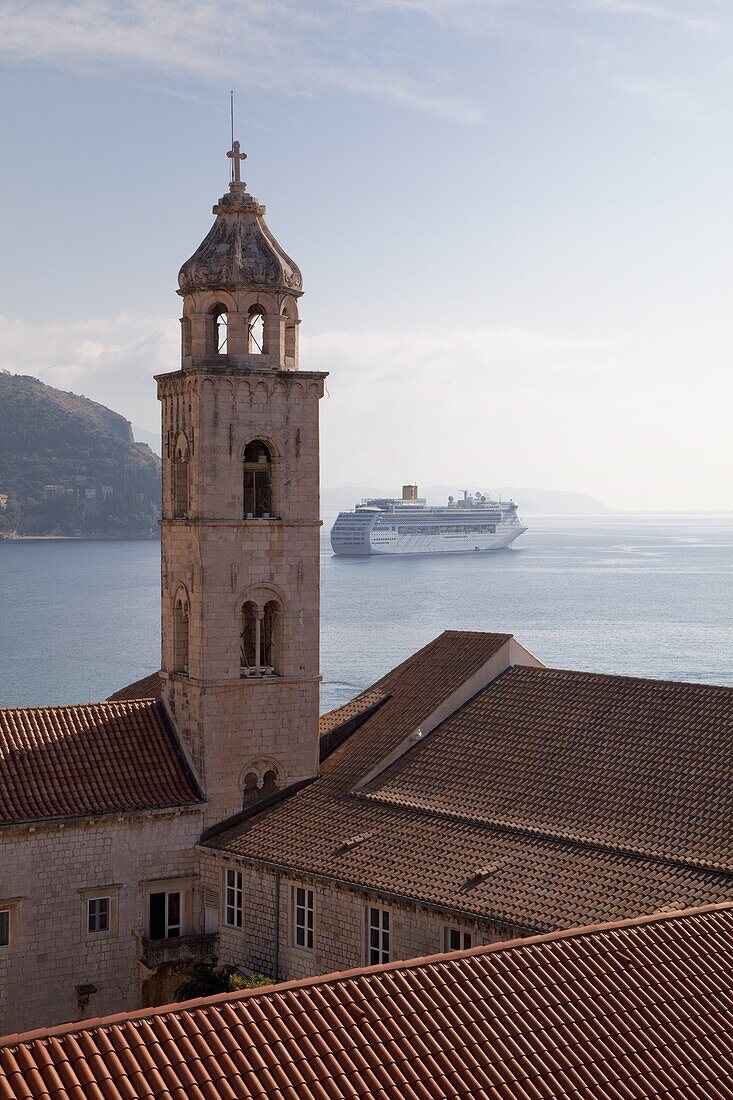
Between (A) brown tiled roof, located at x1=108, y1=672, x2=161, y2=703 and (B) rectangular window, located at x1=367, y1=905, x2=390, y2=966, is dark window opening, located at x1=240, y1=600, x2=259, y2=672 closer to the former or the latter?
(A) brown tiled roof, located at x1=108, y1=672, x2=161, y2=703

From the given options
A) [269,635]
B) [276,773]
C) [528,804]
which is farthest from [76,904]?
[528,804]

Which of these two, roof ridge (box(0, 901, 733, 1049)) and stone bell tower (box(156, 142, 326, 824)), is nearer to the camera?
roof ridge (box(0, 901, 733, 1049))

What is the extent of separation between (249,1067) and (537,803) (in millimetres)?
14151

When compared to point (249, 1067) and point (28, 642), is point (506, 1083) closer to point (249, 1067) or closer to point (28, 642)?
point (249, 1067)

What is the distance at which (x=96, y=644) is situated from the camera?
11300 cm

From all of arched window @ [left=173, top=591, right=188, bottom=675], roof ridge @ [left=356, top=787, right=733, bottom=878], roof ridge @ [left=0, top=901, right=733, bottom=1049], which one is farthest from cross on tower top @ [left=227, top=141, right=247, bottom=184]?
roof ridge @ [left=0, top=901, right=733, bottom=1049]

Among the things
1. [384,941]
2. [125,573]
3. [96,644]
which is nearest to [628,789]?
[384,941]

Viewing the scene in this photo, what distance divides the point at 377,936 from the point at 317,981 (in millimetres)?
11166

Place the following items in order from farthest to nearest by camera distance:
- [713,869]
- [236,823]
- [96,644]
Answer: [96,644] < [236,823] < [713,869]

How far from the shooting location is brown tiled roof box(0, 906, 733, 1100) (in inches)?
527

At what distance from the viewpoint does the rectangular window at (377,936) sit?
25859mm

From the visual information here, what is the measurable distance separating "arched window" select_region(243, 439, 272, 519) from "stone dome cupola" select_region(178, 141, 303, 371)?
1979 millimetres

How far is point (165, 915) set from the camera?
30.1 m

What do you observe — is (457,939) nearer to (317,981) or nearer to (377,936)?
(377,936)
